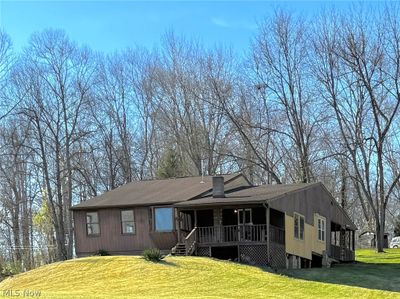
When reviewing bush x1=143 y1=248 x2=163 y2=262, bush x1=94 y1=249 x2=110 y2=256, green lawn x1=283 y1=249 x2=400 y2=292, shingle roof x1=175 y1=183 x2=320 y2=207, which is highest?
shingle roof x1=175 y1=183 x2=320 y2=207

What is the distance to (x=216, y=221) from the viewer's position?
91.7 ft

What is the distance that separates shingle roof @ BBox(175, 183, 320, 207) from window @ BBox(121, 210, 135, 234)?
3.92 m

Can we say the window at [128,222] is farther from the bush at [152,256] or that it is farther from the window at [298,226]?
the window at [298,226]

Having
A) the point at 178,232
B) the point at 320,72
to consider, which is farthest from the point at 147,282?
the point at 320,72

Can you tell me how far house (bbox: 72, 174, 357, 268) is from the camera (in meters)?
25.8

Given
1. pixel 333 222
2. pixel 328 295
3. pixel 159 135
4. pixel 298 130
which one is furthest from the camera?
pixel 159 135

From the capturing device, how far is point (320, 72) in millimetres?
40344

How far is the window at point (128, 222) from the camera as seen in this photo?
97.2 feet

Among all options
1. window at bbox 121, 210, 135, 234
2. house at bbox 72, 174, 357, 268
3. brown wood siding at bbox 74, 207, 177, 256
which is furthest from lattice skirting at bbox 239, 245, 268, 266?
window at bbox 121, 210, 135, 234

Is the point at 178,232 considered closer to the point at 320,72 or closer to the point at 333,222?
the point at 333,222

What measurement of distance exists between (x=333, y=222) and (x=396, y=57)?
11.7 metres

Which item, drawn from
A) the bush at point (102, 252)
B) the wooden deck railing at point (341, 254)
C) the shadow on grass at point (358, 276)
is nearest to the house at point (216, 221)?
the wooden deck railing at point (341, 254)

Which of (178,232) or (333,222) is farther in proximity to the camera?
(333,222)

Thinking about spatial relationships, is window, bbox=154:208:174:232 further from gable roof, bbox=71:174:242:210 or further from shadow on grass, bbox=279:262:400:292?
shadow on grass, bbox=279:262:400:292
